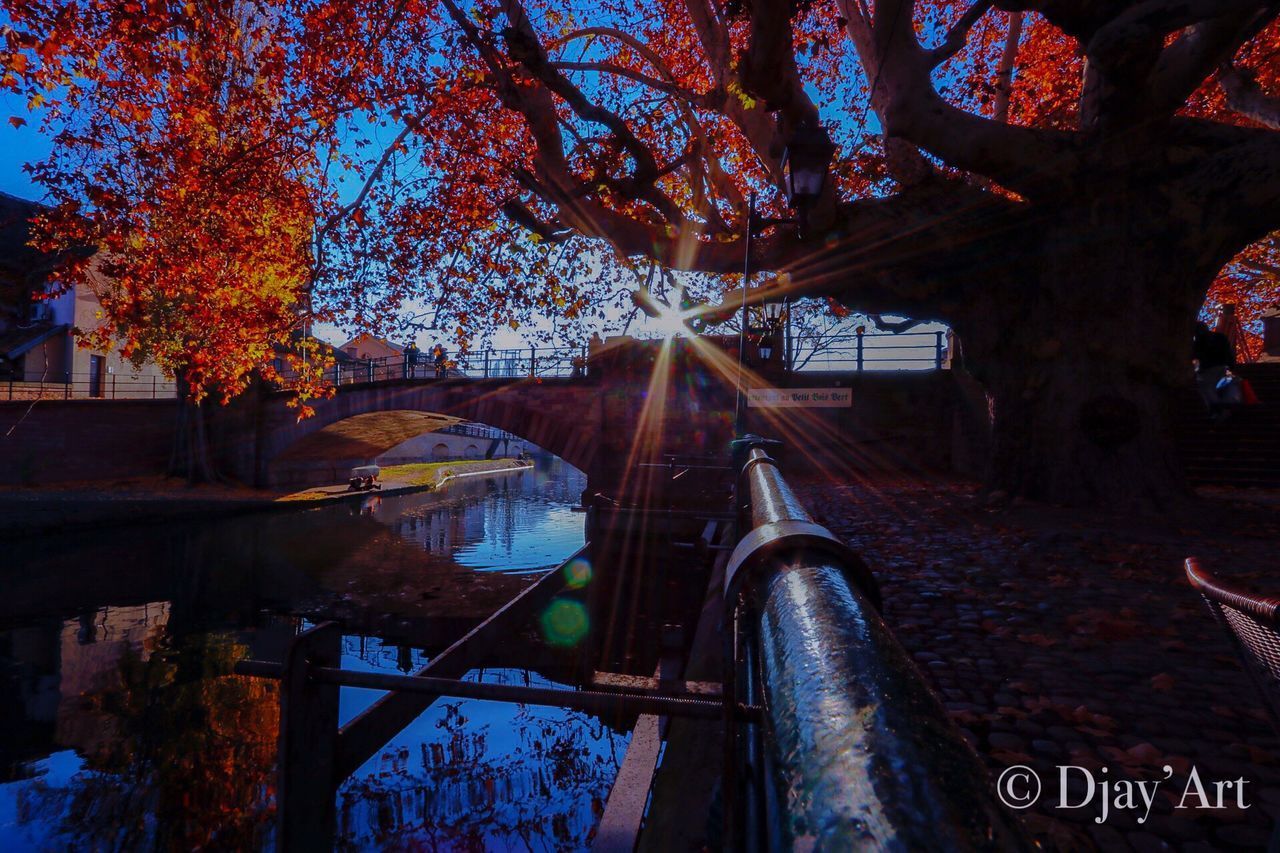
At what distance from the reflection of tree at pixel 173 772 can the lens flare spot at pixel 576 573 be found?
9.29 feet

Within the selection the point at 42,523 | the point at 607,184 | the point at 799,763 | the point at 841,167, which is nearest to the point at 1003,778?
the point at 799,763

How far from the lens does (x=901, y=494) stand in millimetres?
10594

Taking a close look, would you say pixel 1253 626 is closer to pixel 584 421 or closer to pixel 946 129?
pixel 946 129

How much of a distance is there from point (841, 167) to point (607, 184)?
5.73 m

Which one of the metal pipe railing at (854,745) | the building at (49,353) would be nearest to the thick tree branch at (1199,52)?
the metal pipe railing at (854,745)

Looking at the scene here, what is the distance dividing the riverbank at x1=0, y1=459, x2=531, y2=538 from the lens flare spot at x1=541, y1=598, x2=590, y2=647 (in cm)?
1298

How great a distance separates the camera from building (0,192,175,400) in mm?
27250

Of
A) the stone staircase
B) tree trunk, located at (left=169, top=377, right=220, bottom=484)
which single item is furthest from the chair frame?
tree trunk, located at (left=169, top=377, right=220, bottom=484)

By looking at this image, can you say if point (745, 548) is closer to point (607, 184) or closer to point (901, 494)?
point (607, 184)

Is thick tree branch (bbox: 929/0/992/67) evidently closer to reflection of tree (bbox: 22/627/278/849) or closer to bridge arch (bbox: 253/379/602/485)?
reflection of tree (bbox: 22/627/278/849)

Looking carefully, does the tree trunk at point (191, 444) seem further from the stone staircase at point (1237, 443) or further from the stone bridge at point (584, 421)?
the stone staircase at point (1237, 443)

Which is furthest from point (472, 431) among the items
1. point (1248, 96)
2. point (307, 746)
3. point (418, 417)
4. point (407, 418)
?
point (307, 746)

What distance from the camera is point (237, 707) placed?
248 inches

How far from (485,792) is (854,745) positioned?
16.7 feet
